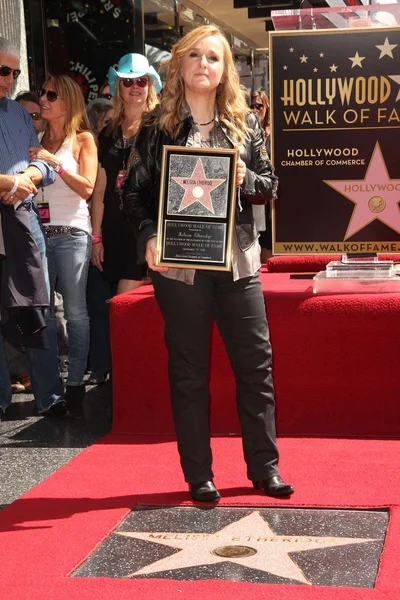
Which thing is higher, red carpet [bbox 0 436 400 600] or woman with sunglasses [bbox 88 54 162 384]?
woman with sunglasses [bbox 88 54 162 384]

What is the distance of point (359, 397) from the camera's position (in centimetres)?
511

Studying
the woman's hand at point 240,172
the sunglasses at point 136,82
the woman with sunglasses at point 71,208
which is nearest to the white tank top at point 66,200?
the woman with sunglasses at point 71,208

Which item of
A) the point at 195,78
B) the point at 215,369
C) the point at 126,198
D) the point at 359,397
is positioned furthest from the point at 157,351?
the point at 195,78

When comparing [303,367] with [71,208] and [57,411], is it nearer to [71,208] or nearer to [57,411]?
[57,411]

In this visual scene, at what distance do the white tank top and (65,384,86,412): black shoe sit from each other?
3.02 feet

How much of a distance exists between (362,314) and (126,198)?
1.51 m

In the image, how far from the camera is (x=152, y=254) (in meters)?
3.97

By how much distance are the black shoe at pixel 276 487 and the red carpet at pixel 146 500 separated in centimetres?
4

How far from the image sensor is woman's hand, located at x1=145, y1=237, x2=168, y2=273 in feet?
13.0

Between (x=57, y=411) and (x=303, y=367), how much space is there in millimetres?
1600

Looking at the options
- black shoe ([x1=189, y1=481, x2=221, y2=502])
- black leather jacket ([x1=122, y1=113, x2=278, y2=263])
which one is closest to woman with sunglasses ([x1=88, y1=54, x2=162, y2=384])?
black leather jacket ([x1=122, y1=113, x2=278, y2=263])

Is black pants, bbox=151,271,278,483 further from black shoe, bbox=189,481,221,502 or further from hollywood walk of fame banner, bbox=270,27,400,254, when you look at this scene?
hollywood walk of fame banner, bbox=270,27,400,254

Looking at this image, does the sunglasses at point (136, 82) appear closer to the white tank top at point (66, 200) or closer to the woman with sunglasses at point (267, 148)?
the white tank top at point (66, 200)

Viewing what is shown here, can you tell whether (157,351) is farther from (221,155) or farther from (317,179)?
(221,155)
